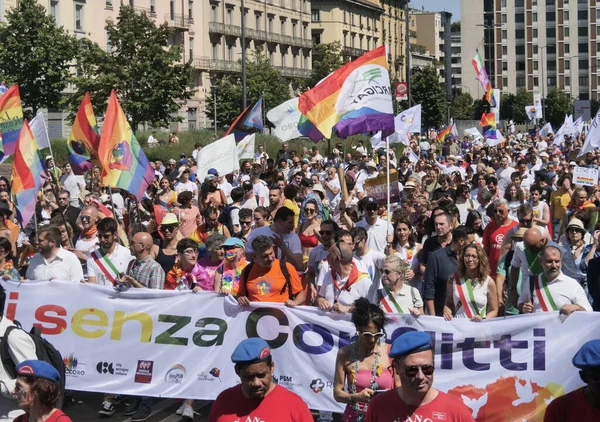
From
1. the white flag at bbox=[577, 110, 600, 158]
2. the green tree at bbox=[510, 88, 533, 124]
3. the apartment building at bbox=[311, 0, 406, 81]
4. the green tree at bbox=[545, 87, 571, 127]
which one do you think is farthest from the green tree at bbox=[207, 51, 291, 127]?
the green tree at bbox=[545, 87, 571, 127]

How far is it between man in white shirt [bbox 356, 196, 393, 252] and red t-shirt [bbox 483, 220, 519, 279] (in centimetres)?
105

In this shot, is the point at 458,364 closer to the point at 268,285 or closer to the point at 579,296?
the point at 579,296

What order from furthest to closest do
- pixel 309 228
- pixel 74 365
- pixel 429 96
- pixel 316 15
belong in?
pixel 316 15, pixel 429 96, pixel 309 228, pixel 74 365

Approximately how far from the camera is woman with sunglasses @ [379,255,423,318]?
27.9 ft

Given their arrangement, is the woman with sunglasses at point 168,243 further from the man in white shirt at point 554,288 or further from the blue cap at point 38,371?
the blue cap at point 38,371

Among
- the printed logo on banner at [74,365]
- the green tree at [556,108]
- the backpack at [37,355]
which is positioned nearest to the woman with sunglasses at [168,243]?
the printed logo on banner at [74,365]

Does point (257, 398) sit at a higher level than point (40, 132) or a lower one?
lower

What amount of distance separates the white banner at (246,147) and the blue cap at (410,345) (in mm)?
16309

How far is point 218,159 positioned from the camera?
17188 mm

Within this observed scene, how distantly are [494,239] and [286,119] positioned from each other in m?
9.86

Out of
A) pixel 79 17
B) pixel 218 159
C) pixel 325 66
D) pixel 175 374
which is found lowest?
pixel 175 374

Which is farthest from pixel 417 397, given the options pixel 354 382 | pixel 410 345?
pixel 354 382

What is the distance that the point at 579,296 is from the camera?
811 cm

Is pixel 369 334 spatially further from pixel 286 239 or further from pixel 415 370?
pixel 286 239
